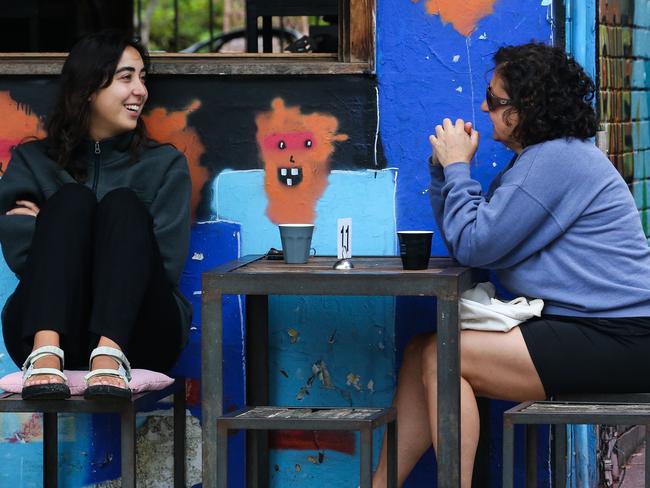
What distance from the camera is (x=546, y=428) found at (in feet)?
12.3

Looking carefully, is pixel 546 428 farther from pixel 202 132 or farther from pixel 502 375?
pixel 202 132

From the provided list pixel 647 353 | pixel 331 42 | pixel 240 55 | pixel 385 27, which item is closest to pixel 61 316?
pixel 240 55

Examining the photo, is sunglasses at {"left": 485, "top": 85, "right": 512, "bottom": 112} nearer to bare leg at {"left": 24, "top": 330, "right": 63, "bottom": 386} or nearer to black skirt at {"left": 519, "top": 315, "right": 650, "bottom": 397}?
black skirt at {"left": 519, "top": 315, "right": 650, "bottom": 397}

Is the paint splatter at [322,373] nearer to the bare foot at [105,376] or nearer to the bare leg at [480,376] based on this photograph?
the bare leg at [480,376]

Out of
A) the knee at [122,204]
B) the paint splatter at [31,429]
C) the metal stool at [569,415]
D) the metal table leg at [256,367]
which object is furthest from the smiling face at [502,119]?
the paint splatter at [31,429]

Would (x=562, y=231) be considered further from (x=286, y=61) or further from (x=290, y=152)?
(x=286, y=61)

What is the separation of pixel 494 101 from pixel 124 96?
107 cm

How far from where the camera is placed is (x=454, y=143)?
3.33m

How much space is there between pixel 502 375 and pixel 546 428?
653 mm

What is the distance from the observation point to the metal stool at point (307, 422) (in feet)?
9.77

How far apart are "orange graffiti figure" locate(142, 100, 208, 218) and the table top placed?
679 millimetres

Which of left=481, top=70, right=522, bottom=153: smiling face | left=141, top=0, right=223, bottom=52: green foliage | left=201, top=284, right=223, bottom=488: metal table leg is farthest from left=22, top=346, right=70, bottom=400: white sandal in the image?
left=141, top=0, right=223, bottom=52: green foliage

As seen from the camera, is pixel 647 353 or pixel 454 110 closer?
pixel 647 353

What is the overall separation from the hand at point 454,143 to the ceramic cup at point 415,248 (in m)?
0.29
